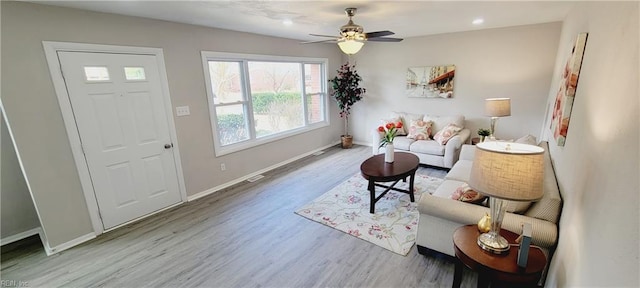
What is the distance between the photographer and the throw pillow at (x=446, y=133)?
4.43 m

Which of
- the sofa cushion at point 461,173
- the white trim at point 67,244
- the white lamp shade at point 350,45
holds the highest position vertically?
the white lamp shade at point 350,45

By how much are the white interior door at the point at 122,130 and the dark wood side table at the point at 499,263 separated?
3.36 metres

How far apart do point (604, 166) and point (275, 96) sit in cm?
434

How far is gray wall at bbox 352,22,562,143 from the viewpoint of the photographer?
4.14 meters

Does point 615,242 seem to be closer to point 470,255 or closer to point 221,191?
point 470,255

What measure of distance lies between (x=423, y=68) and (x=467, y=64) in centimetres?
75

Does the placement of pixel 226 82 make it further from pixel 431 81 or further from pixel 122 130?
pixel 431 81

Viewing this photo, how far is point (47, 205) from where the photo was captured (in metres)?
2.57

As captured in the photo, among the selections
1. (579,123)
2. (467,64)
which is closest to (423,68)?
(467,64)

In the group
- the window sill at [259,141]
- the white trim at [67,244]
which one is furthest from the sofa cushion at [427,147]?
the white trim at [67,244]

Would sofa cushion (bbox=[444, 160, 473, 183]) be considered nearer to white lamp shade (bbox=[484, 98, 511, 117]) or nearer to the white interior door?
white lamp shade (bbox=[484, 98, 511, 117])

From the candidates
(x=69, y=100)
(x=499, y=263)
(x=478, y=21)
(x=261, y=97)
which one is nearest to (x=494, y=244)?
(x=499, y=263)

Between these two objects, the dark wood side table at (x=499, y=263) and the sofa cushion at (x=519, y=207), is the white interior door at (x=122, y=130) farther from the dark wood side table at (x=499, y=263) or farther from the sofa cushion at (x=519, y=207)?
the sofa cushion at (x=519, y=207)

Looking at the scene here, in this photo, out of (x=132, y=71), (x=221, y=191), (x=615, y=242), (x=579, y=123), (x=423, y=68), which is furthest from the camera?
(x=423, y=68)
